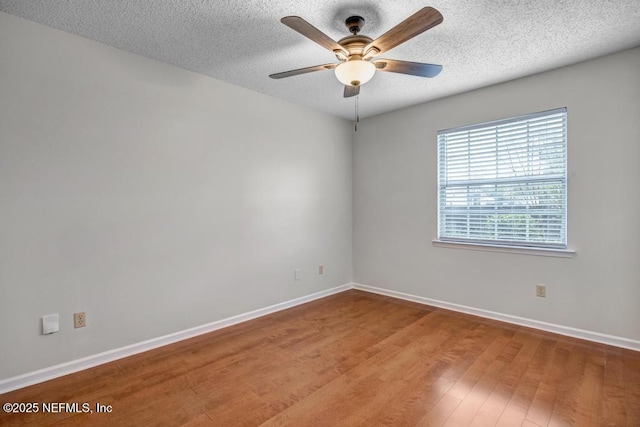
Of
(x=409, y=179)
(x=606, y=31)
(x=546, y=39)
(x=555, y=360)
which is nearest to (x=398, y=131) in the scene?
(x=409, y=179)

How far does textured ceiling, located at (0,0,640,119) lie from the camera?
194cm

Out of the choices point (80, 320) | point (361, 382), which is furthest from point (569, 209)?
point (80, 320)

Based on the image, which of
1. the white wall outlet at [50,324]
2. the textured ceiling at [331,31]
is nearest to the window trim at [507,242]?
the textured ceiling at [331,31]

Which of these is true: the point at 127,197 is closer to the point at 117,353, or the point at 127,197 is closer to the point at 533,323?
the point at 117,353

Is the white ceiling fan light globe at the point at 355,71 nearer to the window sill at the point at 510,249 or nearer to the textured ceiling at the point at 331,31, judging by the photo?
the textured ceiling at the point at 331,31

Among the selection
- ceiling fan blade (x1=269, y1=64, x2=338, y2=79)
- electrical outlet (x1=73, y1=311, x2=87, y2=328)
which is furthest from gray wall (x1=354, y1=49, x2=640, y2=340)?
electrical outlet (x1=73, y1=311, x2=87, y2=328)

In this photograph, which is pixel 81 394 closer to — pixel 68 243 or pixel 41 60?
pixel 68 243

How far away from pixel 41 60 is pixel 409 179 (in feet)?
11.6

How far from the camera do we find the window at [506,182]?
9.46 feet

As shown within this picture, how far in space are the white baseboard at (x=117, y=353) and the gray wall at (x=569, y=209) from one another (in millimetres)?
1795

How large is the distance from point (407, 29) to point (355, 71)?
393 millimetres

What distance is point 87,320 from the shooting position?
2301 millimetres

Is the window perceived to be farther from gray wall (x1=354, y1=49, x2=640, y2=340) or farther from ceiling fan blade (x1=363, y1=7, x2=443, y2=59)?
ceiling fan blade (x1=363, y1=7, x2=443, y2=59)

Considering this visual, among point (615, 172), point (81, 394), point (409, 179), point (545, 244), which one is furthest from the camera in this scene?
point (409, 179)
